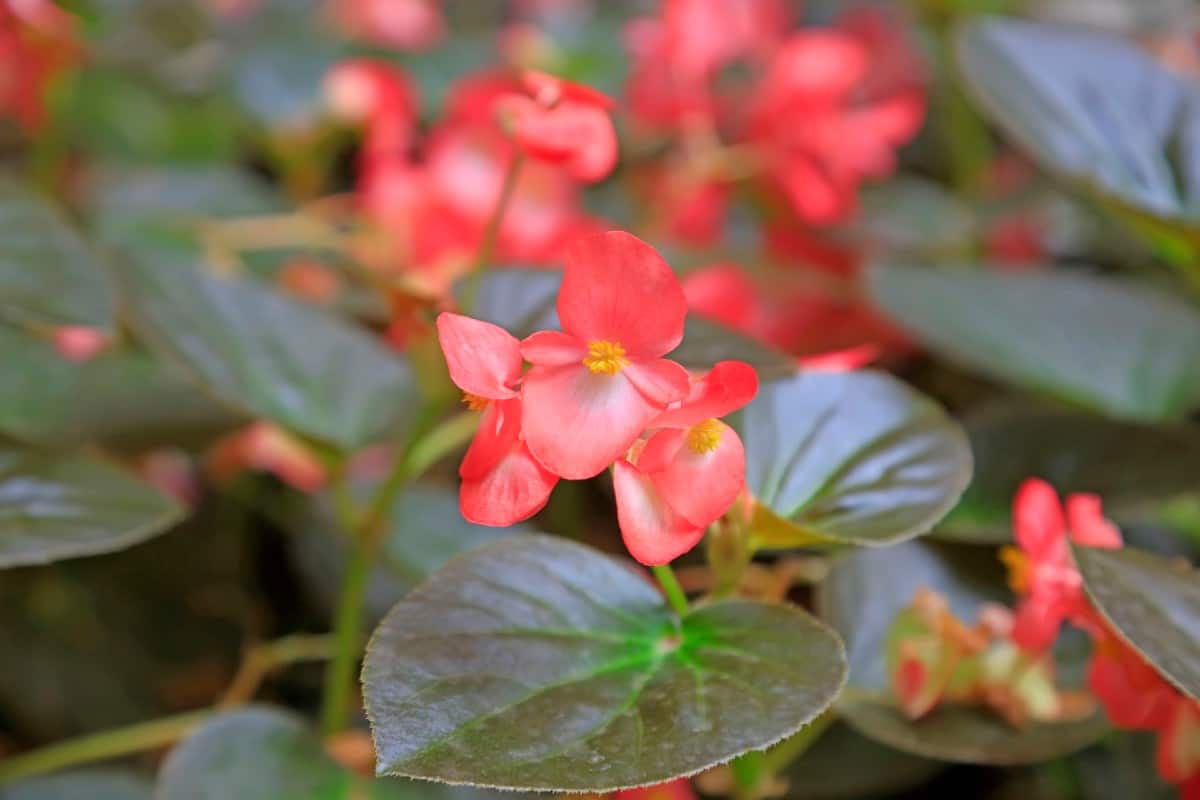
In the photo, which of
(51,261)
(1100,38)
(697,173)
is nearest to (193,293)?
(51,261)

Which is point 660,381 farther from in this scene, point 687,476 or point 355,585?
point 355,585

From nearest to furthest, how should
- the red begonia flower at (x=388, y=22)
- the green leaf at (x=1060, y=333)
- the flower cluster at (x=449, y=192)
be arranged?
the green leaf at (x=1060, y=333)
the flower cluster at (x=449, y=192)
the red begonia flower at (x=388, y=22)

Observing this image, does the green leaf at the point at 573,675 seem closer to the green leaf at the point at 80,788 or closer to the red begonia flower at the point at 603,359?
the red begonia flower at the point at 603,359

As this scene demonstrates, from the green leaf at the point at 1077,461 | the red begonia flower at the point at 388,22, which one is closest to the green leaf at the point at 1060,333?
the green leaf at the point at 1077,461

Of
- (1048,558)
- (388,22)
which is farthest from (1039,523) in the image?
(388,22)

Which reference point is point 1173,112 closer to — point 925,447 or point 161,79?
point 925,447
